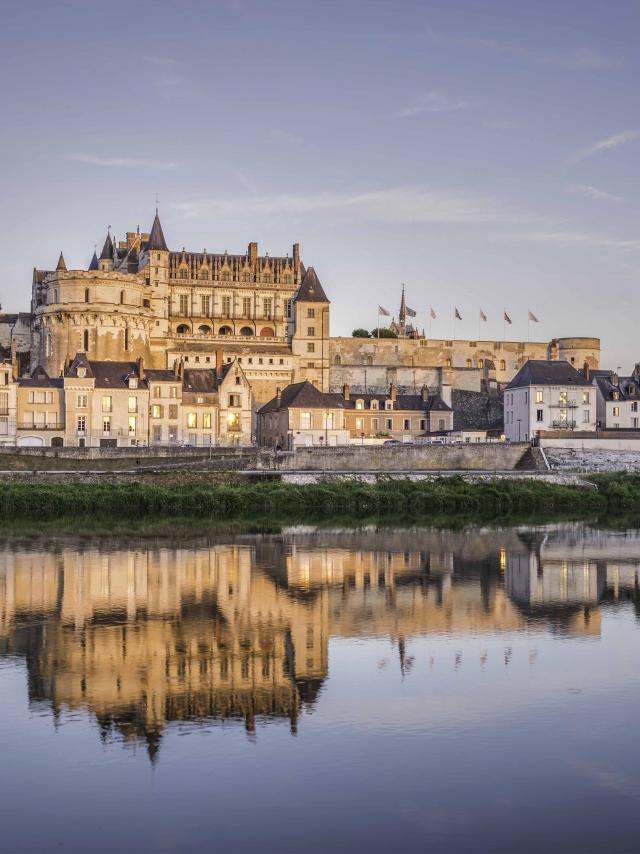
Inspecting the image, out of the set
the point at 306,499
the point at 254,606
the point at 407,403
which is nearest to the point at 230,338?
the point at 407,403

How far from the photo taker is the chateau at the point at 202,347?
51.4 m

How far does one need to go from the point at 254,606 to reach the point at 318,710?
6569 millimetres

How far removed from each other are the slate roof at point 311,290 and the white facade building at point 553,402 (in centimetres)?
1860

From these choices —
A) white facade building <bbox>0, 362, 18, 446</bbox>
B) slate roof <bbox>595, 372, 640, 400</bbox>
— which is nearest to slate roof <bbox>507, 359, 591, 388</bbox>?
slate roof <bbox>595, 372, 640, 400</bbox>

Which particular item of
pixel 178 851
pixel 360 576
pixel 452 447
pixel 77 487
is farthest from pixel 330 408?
pixel 178 851

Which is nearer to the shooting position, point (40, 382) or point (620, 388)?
point (40, 382)

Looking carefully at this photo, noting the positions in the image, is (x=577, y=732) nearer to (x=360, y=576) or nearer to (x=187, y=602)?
(x=187, y=602)

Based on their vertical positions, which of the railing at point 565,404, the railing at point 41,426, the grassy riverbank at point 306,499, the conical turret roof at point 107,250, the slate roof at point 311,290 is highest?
the conical turret roof at point 107,250

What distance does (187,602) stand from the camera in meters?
19.7

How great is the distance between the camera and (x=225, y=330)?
229ft

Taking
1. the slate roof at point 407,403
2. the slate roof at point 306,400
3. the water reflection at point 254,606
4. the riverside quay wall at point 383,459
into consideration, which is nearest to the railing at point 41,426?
the slate roof at point 306,400

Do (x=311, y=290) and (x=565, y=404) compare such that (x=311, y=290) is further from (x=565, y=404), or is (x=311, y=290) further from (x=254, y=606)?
(x=254, y=606)

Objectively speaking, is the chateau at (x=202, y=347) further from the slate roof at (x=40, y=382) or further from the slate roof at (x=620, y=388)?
the slate roof at (x=620, y=388)

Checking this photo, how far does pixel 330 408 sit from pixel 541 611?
112 ft
